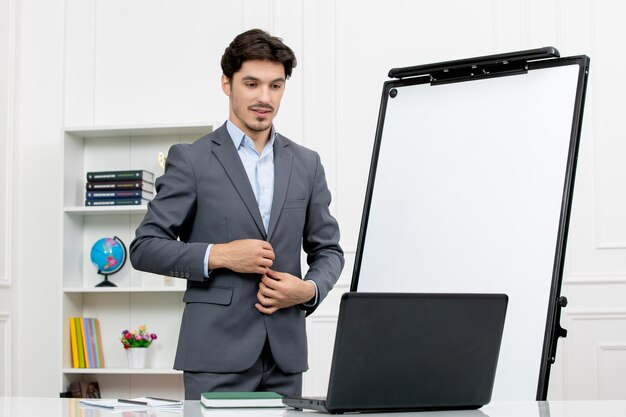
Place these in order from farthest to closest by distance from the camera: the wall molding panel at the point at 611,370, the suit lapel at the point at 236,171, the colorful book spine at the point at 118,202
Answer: the colorful book spine at the point at 118,202
the wall molding panel at the point at 611,370
the suit lapel at the point at 236,171

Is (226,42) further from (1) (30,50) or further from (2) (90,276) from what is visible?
(2) (90,276)

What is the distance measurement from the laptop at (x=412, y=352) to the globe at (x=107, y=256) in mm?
2960

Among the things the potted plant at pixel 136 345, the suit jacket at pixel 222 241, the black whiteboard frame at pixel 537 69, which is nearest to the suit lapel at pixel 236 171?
the suit jacket at pixel 222 241

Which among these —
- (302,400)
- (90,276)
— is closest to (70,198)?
(90,276)

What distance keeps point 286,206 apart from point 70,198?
230cm

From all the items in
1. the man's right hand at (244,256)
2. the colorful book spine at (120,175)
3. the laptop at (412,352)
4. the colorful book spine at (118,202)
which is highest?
the colorful book spine at (120,175)

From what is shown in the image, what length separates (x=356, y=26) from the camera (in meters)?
4.15

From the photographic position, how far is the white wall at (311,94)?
3811 mm

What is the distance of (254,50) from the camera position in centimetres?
219

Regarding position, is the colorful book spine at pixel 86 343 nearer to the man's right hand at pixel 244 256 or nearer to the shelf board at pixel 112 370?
the shelf board at pixel 112 370

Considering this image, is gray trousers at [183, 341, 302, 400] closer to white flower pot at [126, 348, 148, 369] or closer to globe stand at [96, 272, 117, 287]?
white flower pot at [126, 348, 148, 369]

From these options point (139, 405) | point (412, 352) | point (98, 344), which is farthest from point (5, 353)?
point (412, 352)

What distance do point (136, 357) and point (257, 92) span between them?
229 cm

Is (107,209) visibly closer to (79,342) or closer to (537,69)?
(79,342)
